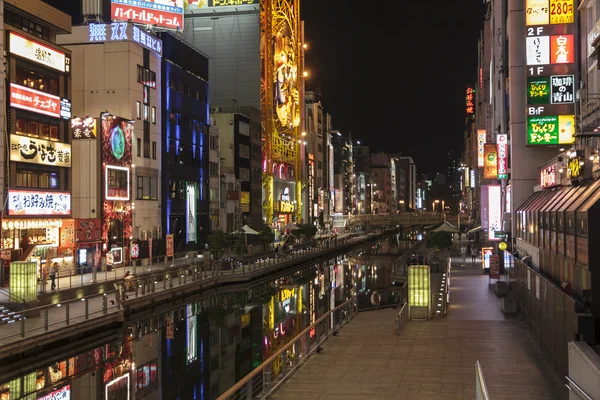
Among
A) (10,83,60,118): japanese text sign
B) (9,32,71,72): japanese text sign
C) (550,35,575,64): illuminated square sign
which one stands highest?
(9,32,71,72): japanese text sign

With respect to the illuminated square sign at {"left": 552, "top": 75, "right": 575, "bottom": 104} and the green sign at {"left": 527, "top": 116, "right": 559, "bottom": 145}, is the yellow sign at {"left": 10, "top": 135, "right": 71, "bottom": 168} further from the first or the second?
the illuminated square sign at {"left": 552, "top": 75, "right": 575, "bottom": 104}

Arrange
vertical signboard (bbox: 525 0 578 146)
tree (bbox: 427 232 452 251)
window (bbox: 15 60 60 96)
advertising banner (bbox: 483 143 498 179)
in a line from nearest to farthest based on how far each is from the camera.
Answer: vertical signboard (bbox: 525 0 578 146) → window (bbox: 15 60 60 96) → advertising banner (bbox: 483 143 498 179) → tree (bbox: 427 232 452 251)

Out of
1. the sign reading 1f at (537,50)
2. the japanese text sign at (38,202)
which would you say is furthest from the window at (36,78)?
the sign reading 1f at (537,50)

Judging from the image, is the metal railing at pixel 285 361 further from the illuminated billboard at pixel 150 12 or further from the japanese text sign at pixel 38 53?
the illuminated billboard at pixel 150 12

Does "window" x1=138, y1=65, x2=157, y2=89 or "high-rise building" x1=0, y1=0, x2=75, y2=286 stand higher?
"window" x1=138, y1=65, x2=157, y2=89

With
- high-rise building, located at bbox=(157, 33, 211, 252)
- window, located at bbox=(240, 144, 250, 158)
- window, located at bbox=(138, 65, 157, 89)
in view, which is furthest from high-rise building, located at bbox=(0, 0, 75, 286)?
window, located at bbox=(240, 144, 250, 158)

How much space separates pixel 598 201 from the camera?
1650cm

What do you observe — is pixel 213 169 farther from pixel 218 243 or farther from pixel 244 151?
pixel 218 243

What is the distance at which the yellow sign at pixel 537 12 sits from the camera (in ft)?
129

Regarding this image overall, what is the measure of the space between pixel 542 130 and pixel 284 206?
76316mm

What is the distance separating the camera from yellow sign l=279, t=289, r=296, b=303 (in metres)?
48.9

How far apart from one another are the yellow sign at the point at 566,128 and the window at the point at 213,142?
45827 mm

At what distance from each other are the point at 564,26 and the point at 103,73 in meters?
36.6

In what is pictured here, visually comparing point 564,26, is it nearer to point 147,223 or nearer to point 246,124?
point 147,223
